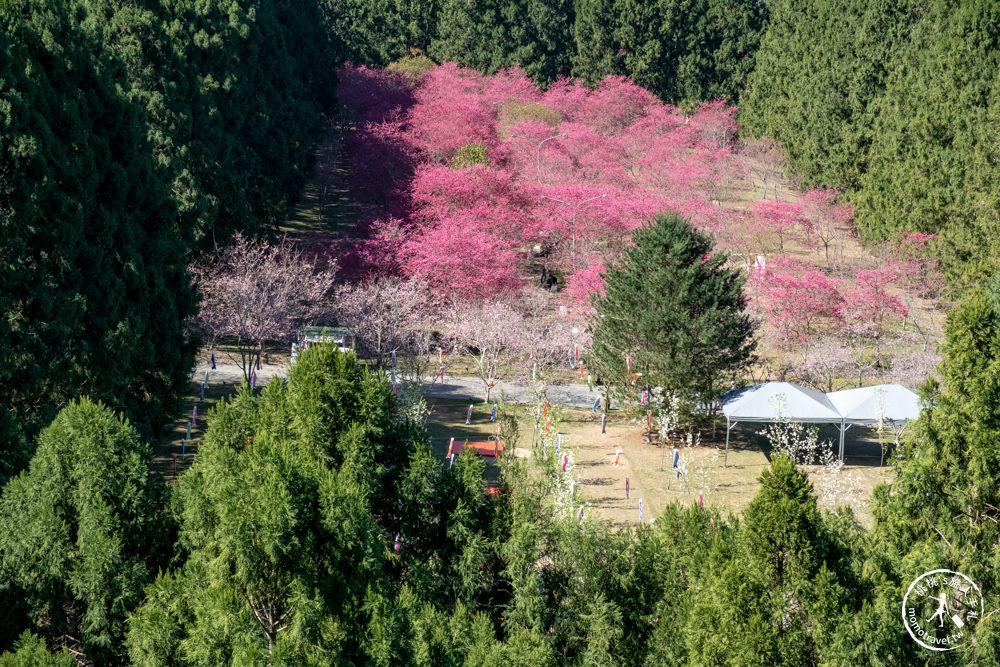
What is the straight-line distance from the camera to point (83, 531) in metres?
Answer: 13.0

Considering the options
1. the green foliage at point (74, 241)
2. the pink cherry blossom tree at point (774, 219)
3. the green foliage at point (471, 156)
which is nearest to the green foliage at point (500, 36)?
the green foliage at point (471, 156)

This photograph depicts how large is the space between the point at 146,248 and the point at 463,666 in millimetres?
13327

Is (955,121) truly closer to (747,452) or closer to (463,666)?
(747,452)

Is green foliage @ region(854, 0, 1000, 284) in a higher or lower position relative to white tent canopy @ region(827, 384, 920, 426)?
higher

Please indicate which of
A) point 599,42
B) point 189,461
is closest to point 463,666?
point 189,461

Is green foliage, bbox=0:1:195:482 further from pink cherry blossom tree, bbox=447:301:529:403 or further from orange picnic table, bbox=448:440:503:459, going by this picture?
pink cherry blossom tree, bbox=447:301:529:403

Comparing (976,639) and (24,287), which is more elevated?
(24,287)

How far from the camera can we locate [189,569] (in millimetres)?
12352

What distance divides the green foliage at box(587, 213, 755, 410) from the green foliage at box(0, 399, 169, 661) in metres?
15.5

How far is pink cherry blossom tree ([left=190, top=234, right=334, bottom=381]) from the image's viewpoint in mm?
30281

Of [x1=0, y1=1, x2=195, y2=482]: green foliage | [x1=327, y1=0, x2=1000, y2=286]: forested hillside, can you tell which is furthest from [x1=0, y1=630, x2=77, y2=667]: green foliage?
[x1=327, y1=0, x2=1000, y2=286]: forested hillside

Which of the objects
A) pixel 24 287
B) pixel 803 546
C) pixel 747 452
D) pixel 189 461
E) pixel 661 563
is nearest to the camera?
pixel 803 546

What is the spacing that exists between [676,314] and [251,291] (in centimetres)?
1154

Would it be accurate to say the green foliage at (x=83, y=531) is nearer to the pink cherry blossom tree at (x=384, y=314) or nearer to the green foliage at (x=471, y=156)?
the pink cherry blossom tree at (x=384, y=314)
